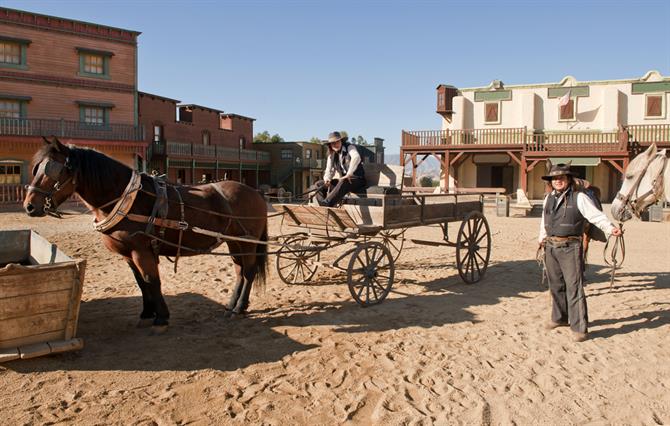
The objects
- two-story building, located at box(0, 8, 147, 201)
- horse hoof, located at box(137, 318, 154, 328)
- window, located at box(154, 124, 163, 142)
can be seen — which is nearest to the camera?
horse hoof, located at box(137, 318, 154, 328)

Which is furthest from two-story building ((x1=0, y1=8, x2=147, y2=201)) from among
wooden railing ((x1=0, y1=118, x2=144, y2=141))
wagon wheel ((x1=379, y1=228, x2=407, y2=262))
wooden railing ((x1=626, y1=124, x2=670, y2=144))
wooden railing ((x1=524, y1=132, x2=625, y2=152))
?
wooden railing ((x1=626, y1=124, x2=670, y2=144))

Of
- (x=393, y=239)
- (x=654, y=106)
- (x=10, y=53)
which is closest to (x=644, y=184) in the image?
(x=393, y=239)

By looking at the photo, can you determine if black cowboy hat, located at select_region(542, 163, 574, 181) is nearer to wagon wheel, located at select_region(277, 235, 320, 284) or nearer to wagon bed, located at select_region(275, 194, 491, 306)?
wagon bed, located at select_region(275, 194, 491, 306)

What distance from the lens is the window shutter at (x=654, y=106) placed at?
1051 inches

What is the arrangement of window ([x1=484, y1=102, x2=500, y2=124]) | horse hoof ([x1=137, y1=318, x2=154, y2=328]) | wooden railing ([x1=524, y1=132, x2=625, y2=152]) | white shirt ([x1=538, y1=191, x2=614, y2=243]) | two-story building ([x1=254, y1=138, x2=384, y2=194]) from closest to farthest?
white shirt ([x1=538, y1=191, x2=614, y2=243])
horse hoof ([x1=137, y1=318, x2=154, y2=328])
wooden railing ([x1=524, y1=132, x2=625, y2=152])
window ([x1=484, y1=102, x2=500, y2=124])
two-story building ([x1=254, y1=138, x2=384, y2=194])

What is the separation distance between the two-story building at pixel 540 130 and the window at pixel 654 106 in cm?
5

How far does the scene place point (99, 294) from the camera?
7.20m

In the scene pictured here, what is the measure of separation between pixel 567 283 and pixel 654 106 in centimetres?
2646

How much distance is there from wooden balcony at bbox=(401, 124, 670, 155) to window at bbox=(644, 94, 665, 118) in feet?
7.97

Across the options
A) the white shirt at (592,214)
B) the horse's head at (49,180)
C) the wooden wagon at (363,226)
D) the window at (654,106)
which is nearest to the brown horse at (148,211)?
the horse's head at (49,180)

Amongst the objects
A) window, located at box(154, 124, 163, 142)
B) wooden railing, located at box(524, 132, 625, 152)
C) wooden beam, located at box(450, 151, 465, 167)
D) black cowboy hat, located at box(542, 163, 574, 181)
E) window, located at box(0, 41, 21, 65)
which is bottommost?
black cowboy hat, located at box(542, 163, 574, 181)

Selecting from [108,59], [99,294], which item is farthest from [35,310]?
[108,59]

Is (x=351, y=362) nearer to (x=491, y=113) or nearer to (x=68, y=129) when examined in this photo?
(x=68, y=129)

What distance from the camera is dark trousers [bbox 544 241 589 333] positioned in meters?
5.61
